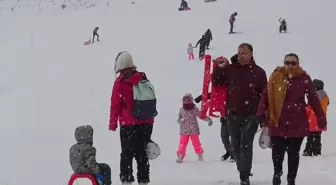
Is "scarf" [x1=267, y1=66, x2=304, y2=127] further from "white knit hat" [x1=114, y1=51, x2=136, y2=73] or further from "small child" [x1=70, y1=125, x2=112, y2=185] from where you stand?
"small child" [x1=70, y1=125, x2=112, y2=185]

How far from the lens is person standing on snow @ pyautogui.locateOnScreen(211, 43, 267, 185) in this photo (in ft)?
19.0

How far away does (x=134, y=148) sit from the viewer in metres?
5.82

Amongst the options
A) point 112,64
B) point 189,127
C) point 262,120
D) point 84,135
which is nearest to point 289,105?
point 262,120

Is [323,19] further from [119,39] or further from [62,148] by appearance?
[62,148]

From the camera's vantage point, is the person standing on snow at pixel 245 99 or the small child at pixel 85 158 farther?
the person standing on snow at pixel 245 99

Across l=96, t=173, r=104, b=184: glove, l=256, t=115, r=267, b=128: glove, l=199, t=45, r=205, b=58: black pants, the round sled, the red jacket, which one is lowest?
l=96, t=173, r=104, b=184: glove

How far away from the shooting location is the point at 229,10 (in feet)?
113

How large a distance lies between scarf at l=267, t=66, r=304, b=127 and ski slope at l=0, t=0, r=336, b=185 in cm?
124

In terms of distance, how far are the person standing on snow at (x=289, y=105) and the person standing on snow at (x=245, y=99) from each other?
32cm

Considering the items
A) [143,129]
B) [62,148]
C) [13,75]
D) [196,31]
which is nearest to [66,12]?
[196,31]

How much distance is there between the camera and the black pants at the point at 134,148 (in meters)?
5.76

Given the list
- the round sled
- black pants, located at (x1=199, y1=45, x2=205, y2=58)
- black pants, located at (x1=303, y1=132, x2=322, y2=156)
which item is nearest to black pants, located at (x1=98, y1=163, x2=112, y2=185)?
the round sled

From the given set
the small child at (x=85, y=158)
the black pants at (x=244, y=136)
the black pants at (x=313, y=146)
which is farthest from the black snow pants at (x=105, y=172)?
the black pants at (x=313, y=146)

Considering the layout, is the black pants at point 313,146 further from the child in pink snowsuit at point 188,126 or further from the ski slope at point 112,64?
the child in pink snowsuit at point 188,126
